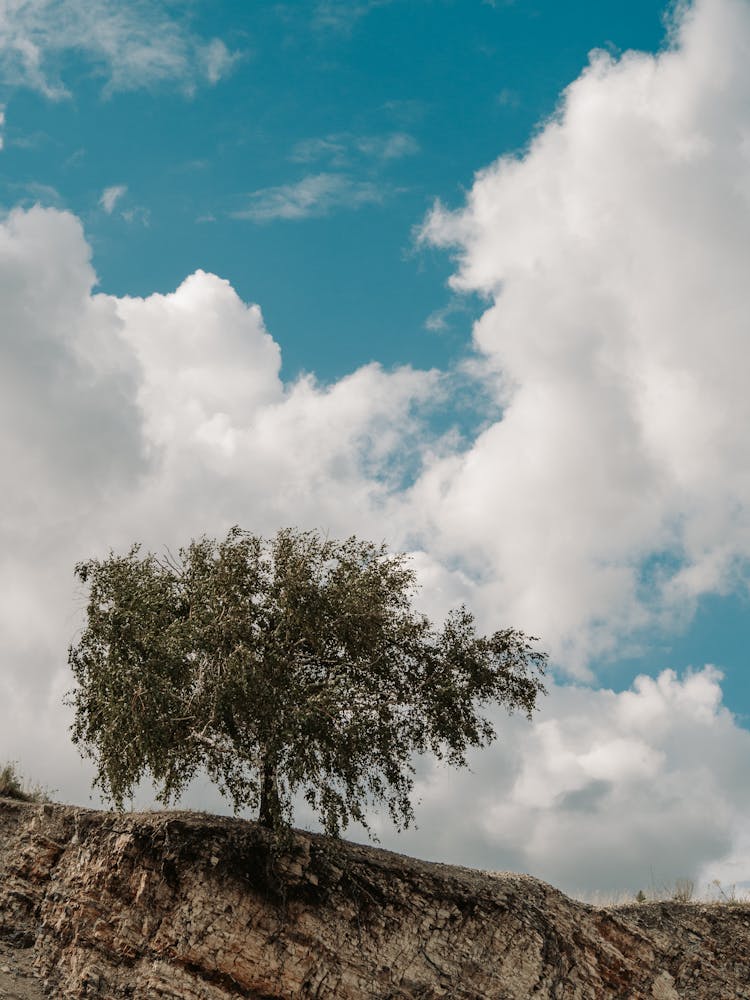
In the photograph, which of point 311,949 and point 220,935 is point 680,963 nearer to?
point 311,949

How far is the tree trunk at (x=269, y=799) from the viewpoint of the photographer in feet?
84.9

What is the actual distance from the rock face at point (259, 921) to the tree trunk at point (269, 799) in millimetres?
488

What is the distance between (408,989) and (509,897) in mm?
5019

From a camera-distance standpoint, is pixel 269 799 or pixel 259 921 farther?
pixel 269 799

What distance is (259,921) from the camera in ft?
83.8

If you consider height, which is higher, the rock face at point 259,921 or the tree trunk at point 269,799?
the tree trunk at point 269,799

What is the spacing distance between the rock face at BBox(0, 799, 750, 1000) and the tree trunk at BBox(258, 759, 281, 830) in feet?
1.60

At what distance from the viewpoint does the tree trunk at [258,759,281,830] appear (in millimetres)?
25875

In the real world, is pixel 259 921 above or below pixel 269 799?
below

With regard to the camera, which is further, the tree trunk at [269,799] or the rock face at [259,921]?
the tree trunk at [269,799]

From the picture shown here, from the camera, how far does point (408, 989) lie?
25859 mm

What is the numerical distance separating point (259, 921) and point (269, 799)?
326 centimetres

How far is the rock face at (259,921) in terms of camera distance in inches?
984

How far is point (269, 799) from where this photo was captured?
26344 millimetres
